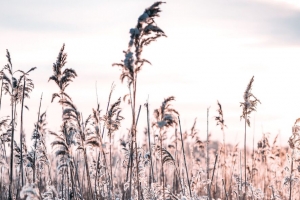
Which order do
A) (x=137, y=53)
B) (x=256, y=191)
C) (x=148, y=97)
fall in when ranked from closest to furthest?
(x=137, y=53), (x=148, y=97), (x=256, y=191)

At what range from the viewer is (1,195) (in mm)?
9578

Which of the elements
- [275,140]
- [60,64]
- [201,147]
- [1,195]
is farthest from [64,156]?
[275,140]

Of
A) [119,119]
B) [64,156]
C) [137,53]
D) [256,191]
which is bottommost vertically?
[256,191]

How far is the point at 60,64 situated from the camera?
745 cm

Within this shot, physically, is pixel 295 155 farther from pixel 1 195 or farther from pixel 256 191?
pixel 1 195

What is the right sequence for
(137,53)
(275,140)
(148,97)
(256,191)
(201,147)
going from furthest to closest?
(275,140), (201,147), (256,191), (148,97), (137,53)

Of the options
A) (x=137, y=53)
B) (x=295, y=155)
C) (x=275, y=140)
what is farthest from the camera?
(x=275, y=140)

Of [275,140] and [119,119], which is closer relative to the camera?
[119,119]

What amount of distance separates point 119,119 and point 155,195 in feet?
4.25

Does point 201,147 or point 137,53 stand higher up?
point 137,53

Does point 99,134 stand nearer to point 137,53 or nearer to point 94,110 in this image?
point 94,110

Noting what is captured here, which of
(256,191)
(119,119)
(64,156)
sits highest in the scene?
(119,119)

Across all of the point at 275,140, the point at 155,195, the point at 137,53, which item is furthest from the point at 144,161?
the point at 275,140

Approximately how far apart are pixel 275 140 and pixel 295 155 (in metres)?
4.83
